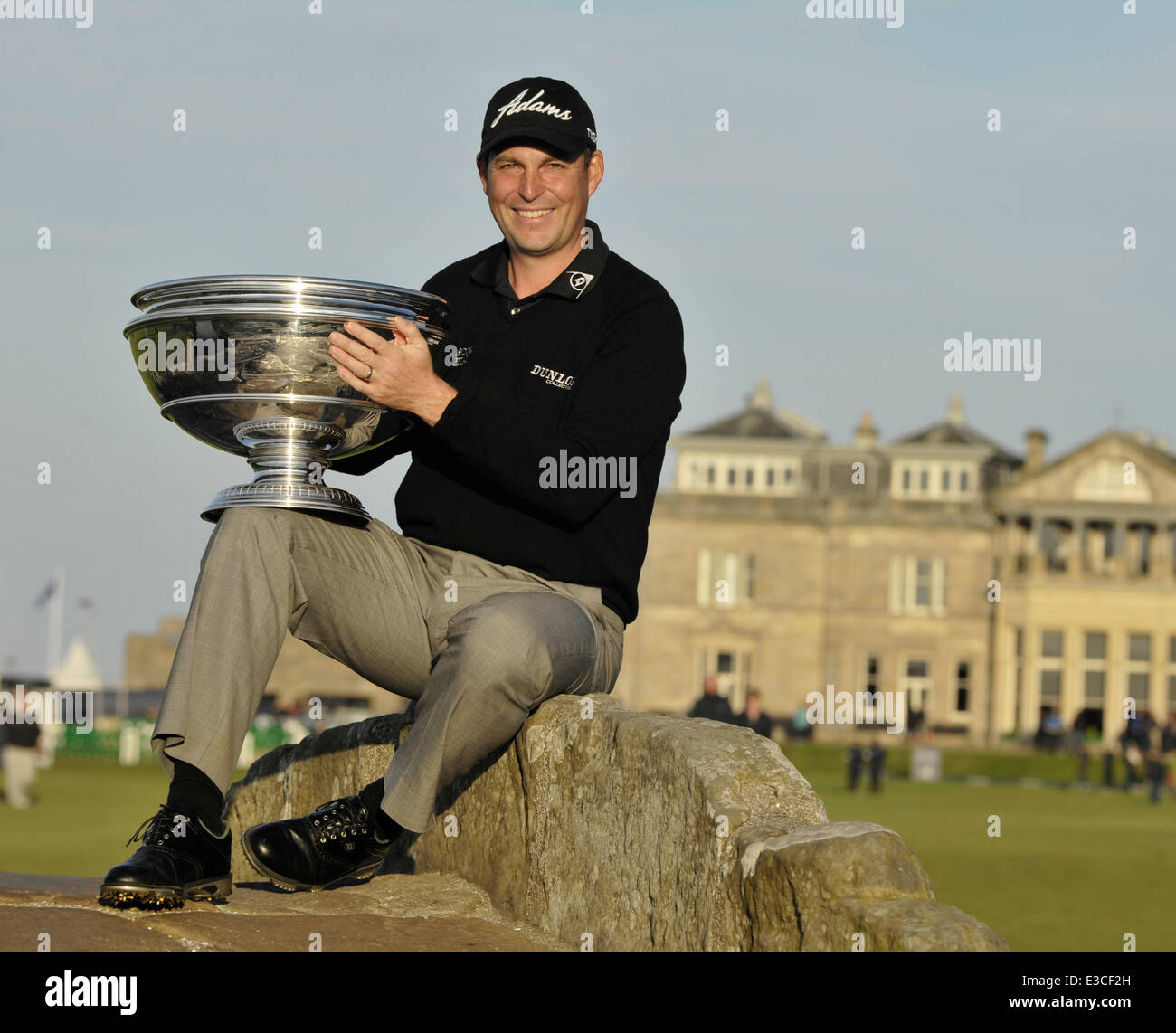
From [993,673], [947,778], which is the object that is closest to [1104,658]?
[993,673]

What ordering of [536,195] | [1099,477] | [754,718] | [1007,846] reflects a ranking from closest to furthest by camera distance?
[536,195]
[1007,846]
[754,718]
[1099,477]

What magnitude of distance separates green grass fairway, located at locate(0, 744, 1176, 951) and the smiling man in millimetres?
6094

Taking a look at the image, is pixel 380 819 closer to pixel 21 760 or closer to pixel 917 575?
pixel 21 760

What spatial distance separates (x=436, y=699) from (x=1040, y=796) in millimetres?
32599

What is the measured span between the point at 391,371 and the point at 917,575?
68535 millimetres

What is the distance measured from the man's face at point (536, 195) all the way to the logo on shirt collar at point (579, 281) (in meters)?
0.09

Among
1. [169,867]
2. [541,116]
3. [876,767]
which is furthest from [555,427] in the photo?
[876,767]

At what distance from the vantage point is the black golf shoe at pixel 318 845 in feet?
15.1

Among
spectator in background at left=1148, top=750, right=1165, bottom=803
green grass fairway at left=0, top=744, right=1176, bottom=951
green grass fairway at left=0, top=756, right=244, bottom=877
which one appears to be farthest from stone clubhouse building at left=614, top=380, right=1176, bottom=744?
green grass fairway at left=0, top=756, right=244, bottom=877

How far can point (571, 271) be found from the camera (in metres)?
5.12

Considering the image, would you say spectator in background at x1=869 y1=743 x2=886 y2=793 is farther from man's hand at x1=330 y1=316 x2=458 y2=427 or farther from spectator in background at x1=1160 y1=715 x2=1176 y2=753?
man's hand at x1=330 y1=316 x2=458 y2=427

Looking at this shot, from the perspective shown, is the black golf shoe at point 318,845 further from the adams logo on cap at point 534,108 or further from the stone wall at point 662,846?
the adams logo on cap at point 534,108

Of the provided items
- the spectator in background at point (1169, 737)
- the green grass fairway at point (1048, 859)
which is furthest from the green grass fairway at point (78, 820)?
the spectator in background at point (1169, 737)
